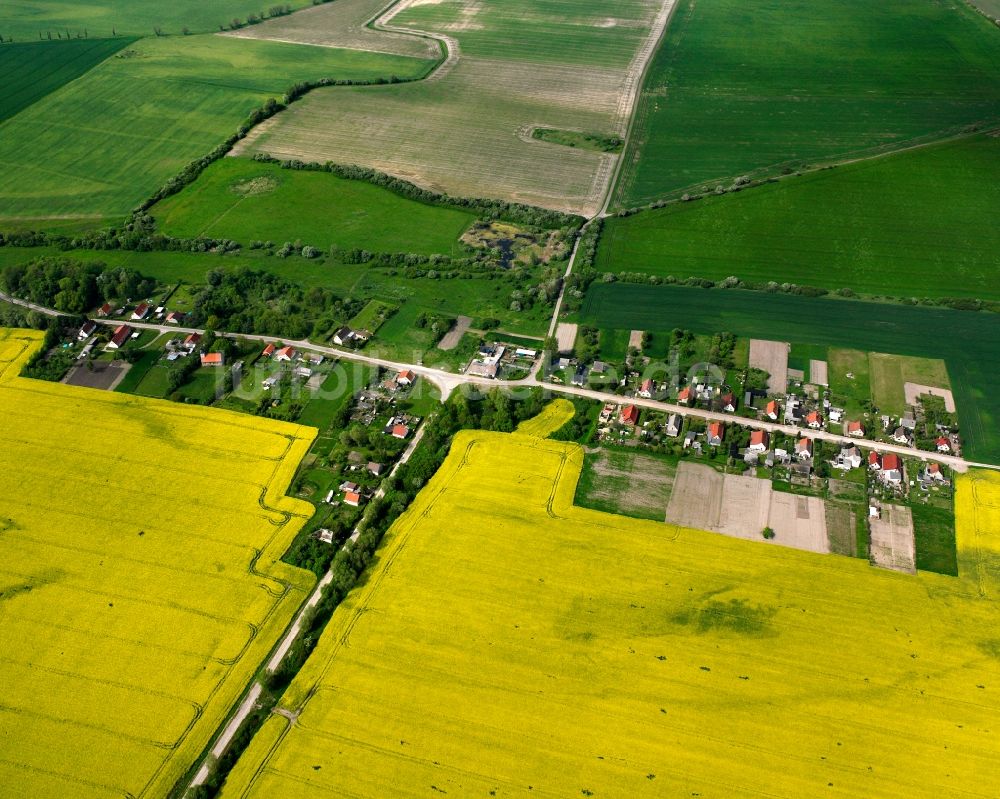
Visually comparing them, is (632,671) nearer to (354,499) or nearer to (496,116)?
(354,499)

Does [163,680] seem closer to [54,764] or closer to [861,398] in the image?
[54,764]

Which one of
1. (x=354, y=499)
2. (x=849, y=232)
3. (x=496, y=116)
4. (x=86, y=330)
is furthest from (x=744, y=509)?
(x=496, y=116)

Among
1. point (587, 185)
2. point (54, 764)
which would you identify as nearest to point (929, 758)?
point (54, 764)

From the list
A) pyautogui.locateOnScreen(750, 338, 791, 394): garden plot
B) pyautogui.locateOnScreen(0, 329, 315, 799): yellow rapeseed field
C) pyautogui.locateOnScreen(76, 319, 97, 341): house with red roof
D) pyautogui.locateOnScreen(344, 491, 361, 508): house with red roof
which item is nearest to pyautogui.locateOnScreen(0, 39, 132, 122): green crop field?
pyautogui.locateOnScreen(76, 319, 97, 341): house with red roof

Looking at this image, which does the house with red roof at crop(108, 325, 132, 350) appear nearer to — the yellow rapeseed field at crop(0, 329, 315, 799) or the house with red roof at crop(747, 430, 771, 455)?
the yellow rapeseed field at crop(0, 329, 315, 799)

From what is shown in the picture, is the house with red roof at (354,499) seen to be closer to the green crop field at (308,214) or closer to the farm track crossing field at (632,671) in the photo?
the farm track crossing field at (632,671)

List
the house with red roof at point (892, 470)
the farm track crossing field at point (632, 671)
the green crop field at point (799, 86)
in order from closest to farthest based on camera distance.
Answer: the farm track crossing field at point (632, 671) < the house with red roof at point (892, 470) < the green crop field at point (799, 86)

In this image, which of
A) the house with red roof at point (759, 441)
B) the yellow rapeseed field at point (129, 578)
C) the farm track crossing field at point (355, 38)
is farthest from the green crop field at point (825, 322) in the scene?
the farm track crossing field at point (355, 38)
